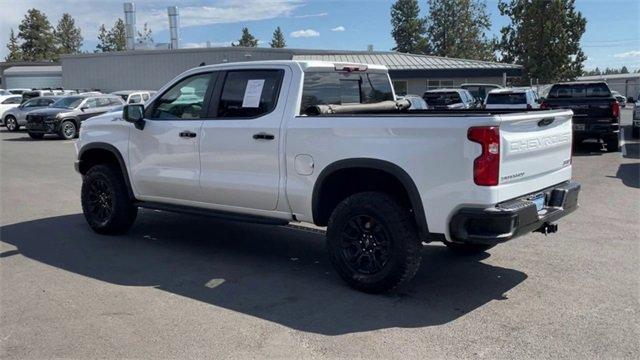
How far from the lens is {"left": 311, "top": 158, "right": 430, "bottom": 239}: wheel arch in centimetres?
464

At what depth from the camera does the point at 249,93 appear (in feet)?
18.9

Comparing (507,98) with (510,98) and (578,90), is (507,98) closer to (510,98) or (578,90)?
(510,98)

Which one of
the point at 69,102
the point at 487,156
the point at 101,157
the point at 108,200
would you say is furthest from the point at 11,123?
the point at 487,156

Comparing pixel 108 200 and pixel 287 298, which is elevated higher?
pixel 108 200

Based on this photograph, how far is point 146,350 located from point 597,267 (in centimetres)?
422

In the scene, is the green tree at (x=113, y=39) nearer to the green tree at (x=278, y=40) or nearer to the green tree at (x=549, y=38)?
the green tree at (x=278, y=40)

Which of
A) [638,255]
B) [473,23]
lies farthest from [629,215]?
[473,23]

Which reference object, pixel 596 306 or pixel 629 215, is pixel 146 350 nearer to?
pixel 596 306

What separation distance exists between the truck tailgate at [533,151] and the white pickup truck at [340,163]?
0.05 feet

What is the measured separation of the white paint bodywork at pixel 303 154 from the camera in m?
4.45

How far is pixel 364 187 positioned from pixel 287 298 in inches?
48.2

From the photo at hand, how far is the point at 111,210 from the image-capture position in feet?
22.9

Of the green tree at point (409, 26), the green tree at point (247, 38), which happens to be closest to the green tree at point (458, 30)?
the green tree at point (409, 26)

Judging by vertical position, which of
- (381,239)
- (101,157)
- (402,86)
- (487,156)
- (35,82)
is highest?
(35,82)
